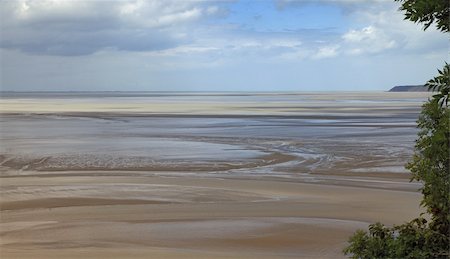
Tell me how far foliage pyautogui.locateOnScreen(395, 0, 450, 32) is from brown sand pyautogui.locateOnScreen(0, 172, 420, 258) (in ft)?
17.8

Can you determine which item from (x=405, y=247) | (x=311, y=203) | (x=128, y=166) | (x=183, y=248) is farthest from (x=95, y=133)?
(x=405, y=247)

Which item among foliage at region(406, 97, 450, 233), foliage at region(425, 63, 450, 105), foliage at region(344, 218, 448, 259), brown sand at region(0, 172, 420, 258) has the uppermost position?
foliage at region(425, 63, 450, 105)

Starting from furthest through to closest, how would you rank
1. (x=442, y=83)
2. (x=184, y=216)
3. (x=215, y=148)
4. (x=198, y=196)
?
(x=215, y=148)
(x=198, y=196)
(x=184, y=216)
(x=442, y=83)

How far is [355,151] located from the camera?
21.5m

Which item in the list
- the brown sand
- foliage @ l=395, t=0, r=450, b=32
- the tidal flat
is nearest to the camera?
foliage @ l=395, t=0, r=450, b=32

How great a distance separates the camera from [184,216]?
11461 millimetres

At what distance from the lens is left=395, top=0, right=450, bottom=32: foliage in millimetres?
4117

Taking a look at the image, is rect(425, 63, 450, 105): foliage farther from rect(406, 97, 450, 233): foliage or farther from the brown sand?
the brown sand

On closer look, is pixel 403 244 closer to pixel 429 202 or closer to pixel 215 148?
pixel 429 202

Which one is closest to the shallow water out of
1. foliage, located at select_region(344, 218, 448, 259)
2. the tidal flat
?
the tidal flat

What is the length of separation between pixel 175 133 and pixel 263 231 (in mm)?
Result: 19572

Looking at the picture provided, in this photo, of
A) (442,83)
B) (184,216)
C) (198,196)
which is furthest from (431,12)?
(198,196)

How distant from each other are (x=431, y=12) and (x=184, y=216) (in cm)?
806

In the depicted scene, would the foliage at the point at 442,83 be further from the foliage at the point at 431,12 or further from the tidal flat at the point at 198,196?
the tidal flat at the point at 198,196
